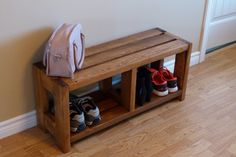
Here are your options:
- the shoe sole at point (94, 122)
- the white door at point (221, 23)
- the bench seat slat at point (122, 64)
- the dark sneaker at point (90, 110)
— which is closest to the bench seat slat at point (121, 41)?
the bench seat slat at point (122, 64)

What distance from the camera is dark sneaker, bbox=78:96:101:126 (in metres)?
2.02

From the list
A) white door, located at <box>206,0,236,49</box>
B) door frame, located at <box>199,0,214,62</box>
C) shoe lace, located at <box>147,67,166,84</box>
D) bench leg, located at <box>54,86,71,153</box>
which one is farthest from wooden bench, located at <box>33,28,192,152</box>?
white door, located at <box>206,0,236,49</box>

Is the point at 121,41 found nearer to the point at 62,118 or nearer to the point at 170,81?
the point at 170,81

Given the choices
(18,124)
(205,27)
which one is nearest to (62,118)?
(18,124)

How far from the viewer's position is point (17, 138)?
81.4 inches

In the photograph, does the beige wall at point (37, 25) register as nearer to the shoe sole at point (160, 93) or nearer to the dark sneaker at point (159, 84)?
the dark sneaker at point (159, 84)

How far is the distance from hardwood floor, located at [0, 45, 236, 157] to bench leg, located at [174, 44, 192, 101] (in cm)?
Answer: 12

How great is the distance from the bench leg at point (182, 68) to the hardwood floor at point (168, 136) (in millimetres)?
121

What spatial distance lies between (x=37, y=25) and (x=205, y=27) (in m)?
1.42

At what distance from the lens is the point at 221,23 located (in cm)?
307

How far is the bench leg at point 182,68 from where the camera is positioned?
7.58ft

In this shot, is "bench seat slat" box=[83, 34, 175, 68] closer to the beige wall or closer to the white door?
the beige wall

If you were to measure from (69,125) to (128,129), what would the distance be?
41cm

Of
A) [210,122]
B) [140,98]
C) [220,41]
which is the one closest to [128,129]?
[140,98]
